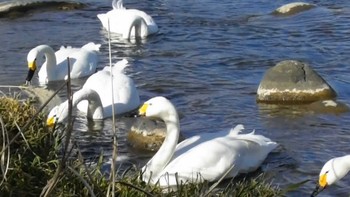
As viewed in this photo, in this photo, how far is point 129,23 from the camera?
15023mm

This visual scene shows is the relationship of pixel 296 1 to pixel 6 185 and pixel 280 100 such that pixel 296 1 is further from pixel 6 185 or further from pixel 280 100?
pixel 6 185

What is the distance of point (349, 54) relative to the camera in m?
12.5

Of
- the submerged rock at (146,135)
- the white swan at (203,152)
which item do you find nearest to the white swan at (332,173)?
the white swan at (203,152)

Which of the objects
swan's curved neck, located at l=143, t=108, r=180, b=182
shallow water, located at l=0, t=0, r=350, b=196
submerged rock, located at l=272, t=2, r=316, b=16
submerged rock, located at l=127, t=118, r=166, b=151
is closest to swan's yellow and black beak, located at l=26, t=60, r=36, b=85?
shallow water, located at l=0, t=0, r=350, b=196

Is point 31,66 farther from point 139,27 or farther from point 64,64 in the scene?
point 139,27

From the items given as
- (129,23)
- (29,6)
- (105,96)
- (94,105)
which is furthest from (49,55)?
(29,6)

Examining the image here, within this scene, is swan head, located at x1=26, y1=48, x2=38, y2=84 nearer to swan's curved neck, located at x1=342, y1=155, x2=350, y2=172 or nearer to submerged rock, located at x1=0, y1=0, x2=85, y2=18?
swan's curved neck, located at x1=342, y1=155, x2=350, y2=172

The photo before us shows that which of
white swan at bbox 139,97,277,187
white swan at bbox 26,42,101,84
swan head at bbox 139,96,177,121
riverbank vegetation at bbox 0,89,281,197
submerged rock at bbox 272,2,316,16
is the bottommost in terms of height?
white swan at bbox 26,42,101,84

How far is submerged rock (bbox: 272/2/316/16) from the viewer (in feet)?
52.4

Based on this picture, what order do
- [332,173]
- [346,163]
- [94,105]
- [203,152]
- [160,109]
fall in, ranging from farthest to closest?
[94,105], [160,109], [203,152], [346,163], [332,173]

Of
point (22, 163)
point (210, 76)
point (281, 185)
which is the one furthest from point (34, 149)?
point (210, 76)

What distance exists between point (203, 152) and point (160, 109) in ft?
1.79

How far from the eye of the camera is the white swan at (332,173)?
697cm

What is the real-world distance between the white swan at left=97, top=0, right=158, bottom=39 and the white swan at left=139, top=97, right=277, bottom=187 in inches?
268
